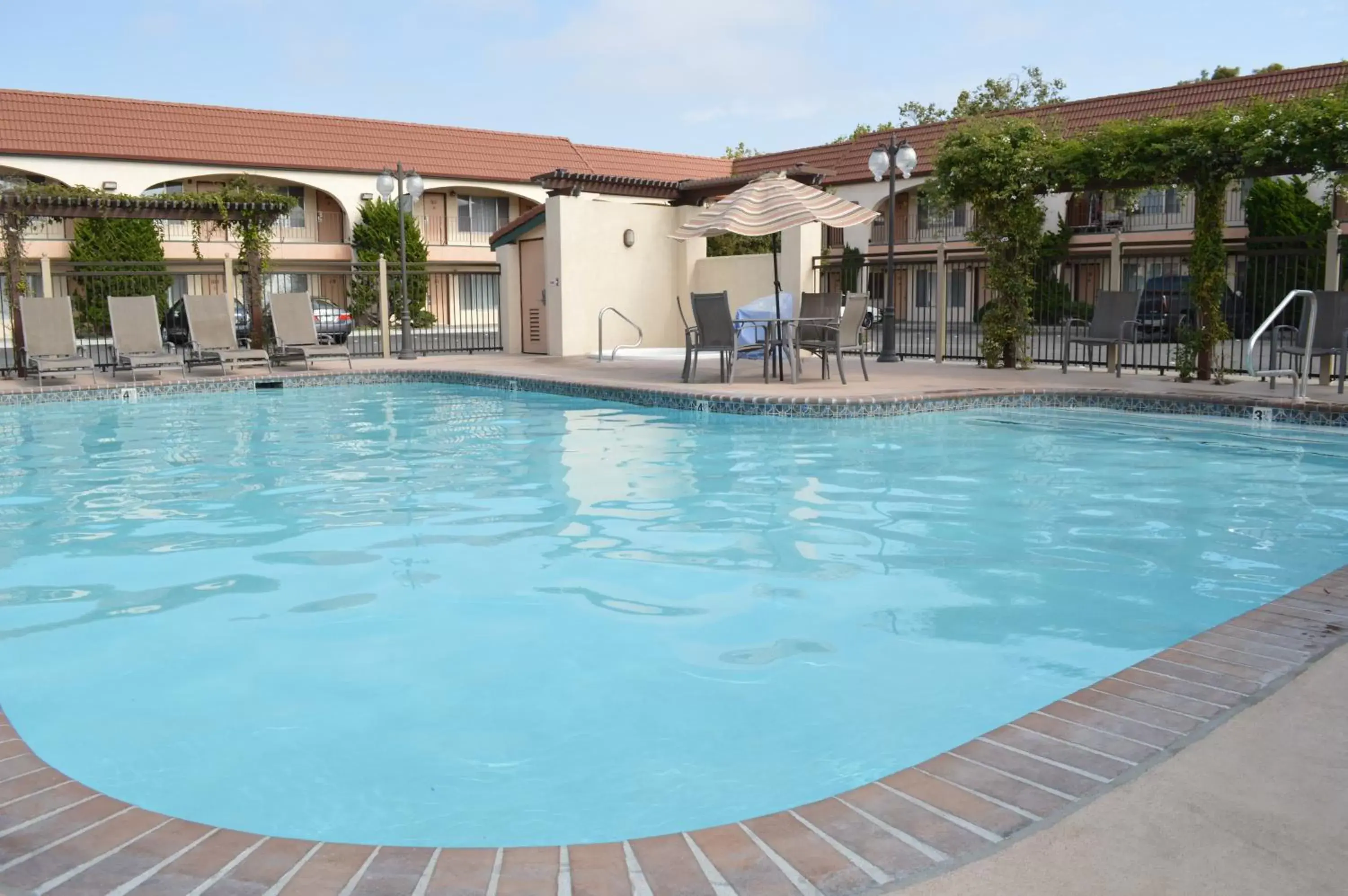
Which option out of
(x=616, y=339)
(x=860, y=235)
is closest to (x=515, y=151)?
(x=860, y=235)

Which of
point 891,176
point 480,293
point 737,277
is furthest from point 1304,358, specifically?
point 480,293

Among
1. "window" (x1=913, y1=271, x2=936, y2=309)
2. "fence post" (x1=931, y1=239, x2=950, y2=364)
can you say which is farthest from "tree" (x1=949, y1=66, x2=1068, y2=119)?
"fence post" (x1=931, y1=239, x2=950, y2=364)

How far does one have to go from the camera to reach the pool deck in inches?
82.7

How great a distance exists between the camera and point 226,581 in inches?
206

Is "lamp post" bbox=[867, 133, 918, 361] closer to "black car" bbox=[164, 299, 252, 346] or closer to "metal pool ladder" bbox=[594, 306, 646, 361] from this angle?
"metal pool ladder" bbox=[594, 306, 646, 361]

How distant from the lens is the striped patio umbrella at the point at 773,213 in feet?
38.9

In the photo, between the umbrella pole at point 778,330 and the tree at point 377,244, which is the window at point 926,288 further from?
the umbrella pole at point 778,330

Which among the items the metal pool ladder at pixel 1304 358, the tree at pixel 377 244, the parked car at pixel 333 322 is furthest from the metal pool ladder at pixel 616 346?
the tree at pixel 377 244

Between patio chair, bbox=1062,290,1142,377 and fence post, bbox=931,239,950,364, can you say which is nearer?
patio chair, bbox=1062,290,1142,377

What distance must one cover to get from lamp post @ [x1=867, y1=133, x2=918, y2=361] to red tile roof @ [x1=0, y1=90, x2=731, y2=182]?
20.6 m

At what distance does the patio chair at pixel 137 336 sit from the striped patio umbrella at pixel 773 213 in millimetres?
6876

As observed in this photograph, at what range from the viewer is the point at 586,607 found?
4824 millimetres

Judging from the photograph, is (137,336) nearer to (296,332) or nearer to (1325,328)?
(296,332)

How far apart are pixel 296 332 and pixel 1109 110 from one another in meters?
22.8
